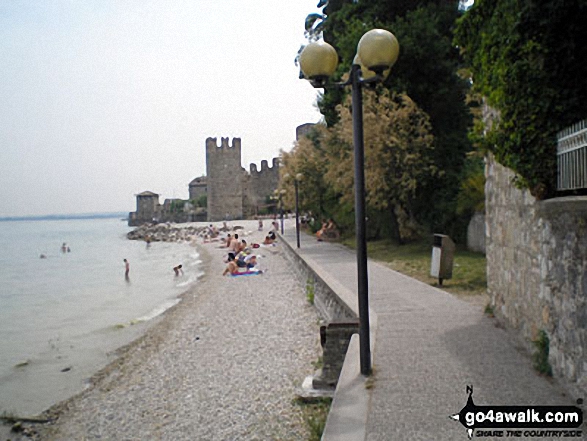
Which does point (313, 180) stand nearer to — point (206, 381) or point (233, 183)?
point (206, 381)

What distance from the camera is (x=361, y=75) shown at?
5059 millimetres

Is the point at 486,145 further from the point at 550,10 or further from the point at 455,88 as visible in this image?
the point at 455,88

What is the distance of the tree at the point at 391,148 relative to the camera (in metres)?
17.2

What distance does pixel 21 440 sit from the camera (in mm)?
7133

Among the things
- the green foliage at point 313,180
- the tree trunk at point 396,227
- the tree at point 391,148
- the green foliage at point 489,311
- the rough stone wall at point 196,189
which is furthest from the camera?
the rough stone wall at point 196,189

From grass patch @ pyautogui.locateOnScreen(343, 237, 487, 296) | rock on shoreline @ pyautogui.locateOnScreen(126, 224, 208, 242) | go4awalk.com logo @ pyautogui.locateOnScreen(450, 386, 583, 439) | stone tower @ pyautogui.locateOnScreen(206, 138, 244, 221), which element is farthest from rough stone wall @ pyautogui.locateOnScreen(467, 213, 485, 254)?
stone tower @ pyautogui.locateOnScreen(206, 138, 244, 221)

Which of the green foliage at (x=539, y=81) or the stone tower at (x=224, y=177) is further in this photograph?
the stone tower at (x=224, y=177)

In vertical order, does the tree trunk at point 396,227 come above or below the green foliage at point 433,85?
below

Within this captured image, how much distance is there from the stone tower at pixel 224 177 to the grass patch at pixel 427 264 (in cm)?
4422

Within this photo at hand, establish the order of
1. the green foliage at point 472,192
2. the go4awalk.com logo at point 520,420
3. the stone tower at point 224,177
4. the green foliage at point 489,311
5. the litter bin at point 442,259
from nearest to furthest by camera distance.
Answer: the go4awalk.com logo at point 520,420 < the green foliage at point 489,311 < the litter bin at point 442,259 < the green foliage at point 472,192 < the stone tower at point 224,177

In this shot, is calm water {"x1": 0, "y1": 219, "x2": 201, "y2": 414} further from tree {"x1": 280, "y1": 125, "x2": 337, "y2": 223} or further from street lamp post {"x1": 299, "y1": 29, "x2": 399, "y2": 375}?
tree {"x1": 280, "y1": 125, "x2": 337, "y2": 223}

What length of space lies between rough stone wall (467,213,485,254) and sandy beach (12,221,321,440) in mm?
6140

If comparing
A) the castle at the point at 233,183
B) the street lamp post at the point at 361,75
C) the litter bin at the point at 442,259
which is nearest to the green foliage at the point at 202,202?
the castle at the point at 233,183

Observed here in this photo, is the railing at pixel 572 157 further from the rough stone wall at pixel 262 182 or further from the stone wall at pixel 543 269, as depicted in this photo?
the rough stone wall at pixel 262 182
